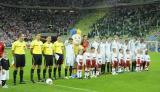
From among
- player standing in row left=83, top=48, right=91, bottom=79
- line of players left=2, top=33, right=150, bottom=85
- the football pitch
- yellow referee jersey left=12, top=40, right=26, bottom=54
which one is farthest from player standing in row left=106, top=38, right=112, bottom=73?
yellow referee jersey left=12, top=40, right=26, bottom=54

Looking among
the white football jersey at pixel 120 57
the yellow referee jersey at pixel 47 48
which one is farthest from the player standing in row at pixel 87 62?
the white football jersey at pixel 120 57

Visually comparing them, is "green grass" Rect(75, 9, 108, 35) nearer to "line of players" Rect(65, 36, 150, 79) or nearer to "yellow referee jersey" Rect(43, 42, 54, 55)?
"line of players" Rect(65, 36, 150, 79)

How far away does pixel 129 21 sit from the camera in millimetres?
61938

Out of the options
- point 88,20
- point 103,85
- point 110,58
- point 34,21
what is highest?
point 88,20

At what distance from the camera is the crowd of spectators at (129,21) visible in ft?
192

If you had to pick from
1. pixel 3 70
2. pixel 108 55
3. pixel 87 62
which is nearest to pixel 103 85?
pixel 87 62

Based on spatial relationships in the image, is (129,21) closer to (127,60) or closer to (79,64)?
(127,60)

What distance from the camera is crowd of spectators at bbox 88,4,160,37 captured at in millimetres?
58531

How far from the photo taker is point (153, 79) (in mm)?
23422

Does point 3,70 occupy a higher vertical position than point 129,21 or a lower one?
lower

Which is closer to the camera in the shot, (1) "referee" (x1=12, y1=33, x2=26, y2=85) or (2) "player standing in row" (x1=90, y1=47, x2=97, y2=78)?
(1) "referee" (x1=12, y1=33, x2=26, y2=85)

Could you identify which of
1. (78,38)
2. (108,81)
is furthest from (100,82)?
(78,38)

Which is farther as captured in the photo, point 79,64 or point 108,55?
point 108,55

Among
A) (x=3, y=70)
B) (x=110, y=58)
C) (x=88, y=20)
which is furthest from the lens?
(x=88, y=20)
